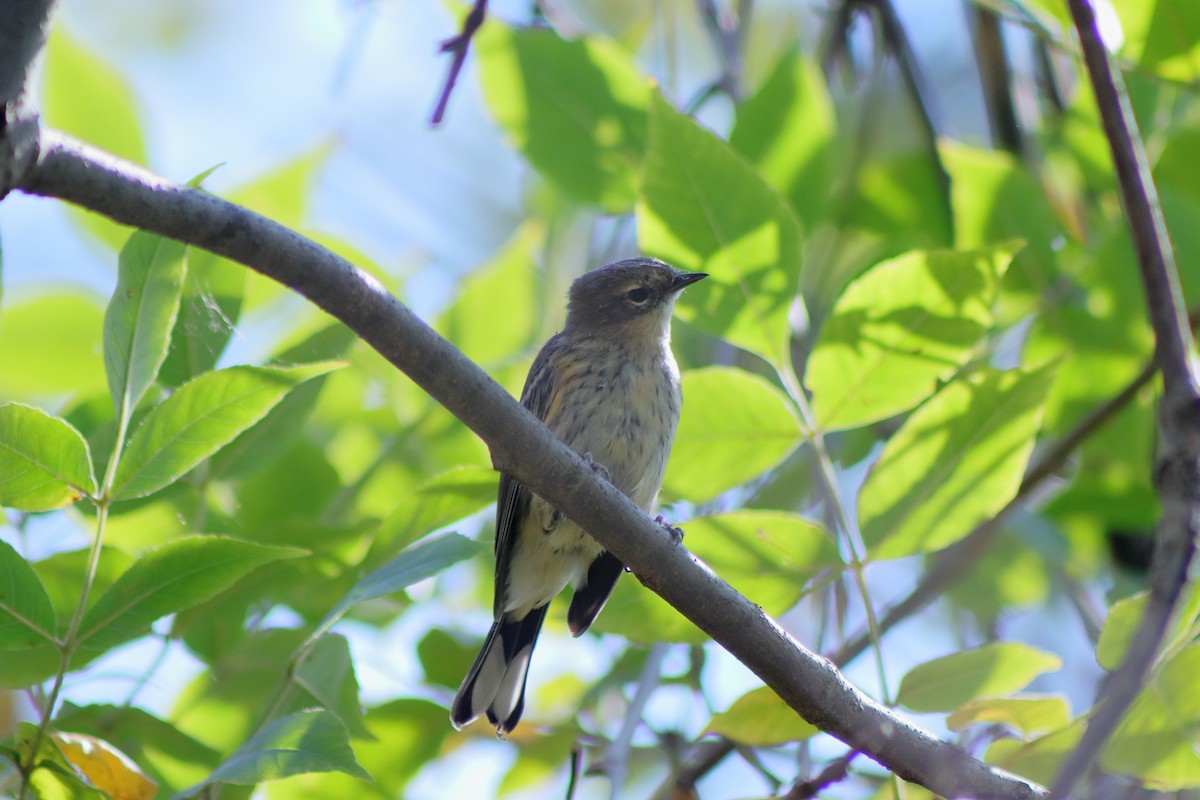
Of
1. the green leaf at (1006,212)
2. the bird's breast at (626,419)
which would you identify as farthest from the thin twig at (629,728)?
the green leaf at (1006,212)

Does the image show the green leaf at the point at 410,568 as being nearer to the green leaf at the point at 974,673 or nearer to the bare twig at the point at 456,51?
the green leaf at the point at 974,673

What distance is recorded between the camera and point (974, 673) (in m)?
2.68

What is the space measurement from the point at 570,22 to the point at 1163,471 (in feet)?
12.6

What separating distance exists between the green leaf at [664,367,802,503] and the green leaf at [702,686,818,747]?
24.0 inches

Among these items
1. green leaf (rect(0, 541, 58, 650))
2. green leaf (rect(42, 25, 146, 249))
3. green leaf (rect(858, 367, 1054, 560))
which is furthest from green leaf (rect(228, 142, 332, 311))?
green leaf (rect(858, 367, 1054, 560))

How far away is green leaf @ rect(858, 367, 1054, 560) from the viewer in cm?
288

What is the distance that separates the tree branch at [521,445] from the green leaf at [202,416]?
417 millimetres

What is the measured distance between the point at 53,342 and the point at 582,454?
192 cm

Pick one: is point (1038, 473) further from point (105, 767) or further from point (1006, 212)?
point (105, 767)

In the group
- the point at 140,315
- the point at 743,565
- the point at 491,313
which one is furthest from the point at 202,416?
the point at 491,313

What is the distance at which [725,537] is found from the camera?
9.46 ft

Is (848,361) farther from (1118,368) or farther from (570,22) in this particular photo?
(570,22)

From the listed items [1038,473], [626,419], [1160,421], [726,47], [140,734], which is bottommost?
[140,734]

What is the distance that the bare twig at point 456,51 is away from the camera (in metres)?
3.26
